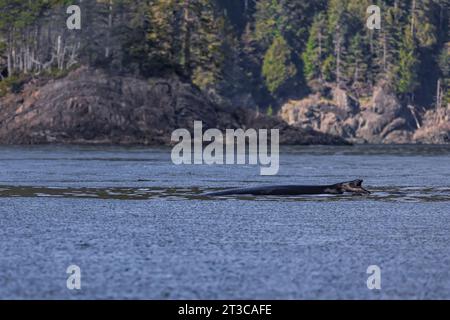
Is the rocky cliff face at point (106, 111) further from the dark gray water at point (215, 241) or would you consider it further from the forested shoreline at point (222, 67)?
the dark gray water at point (215, 241)

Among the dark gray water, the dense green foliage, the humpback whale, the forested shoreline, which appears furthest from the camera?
the dense green foliage

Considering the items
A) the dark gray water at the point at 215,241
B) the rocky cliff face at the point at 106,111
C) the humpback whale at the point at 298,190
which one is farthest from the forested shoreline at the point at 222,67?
the humpback whale at the point at 298,190

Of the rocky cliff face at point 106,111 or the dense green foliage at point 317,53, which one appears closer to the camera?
the rocky cliff face at point 106,111

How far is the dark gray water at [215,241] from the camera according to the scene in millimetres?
22344

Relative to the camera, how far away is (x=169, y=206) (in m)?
39.9

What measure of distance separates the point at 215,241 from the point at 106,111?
96.6 metres

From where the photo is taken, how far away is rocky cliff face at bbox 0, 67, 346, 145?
408 feet

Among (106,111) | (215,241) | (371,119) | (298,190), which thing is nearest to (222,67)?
(371,119)

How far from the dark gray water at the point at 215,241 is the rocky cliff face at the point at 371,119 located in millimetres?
130126

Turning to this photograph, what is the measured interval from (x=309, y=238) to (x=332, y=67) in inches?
6546

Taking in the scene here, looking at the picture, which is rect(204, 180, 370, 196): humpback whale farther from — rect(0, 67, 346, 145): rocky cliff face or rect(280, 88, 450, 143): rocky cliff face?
rect(280, 88, 450, 143): rocky cliff face

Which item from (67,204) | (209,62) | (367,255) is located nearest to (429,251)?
(367,255)

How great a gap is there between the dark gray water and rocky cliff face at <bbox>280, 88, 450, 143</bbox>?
13013 centimetres

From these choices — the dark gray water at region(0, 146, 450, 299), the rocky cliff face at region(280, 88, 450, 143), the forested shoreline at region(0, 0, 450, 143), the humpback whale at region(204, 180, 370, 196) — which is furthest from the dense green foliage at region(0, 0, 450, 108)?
the humpback whale at region(204, 180, 370, 196)
